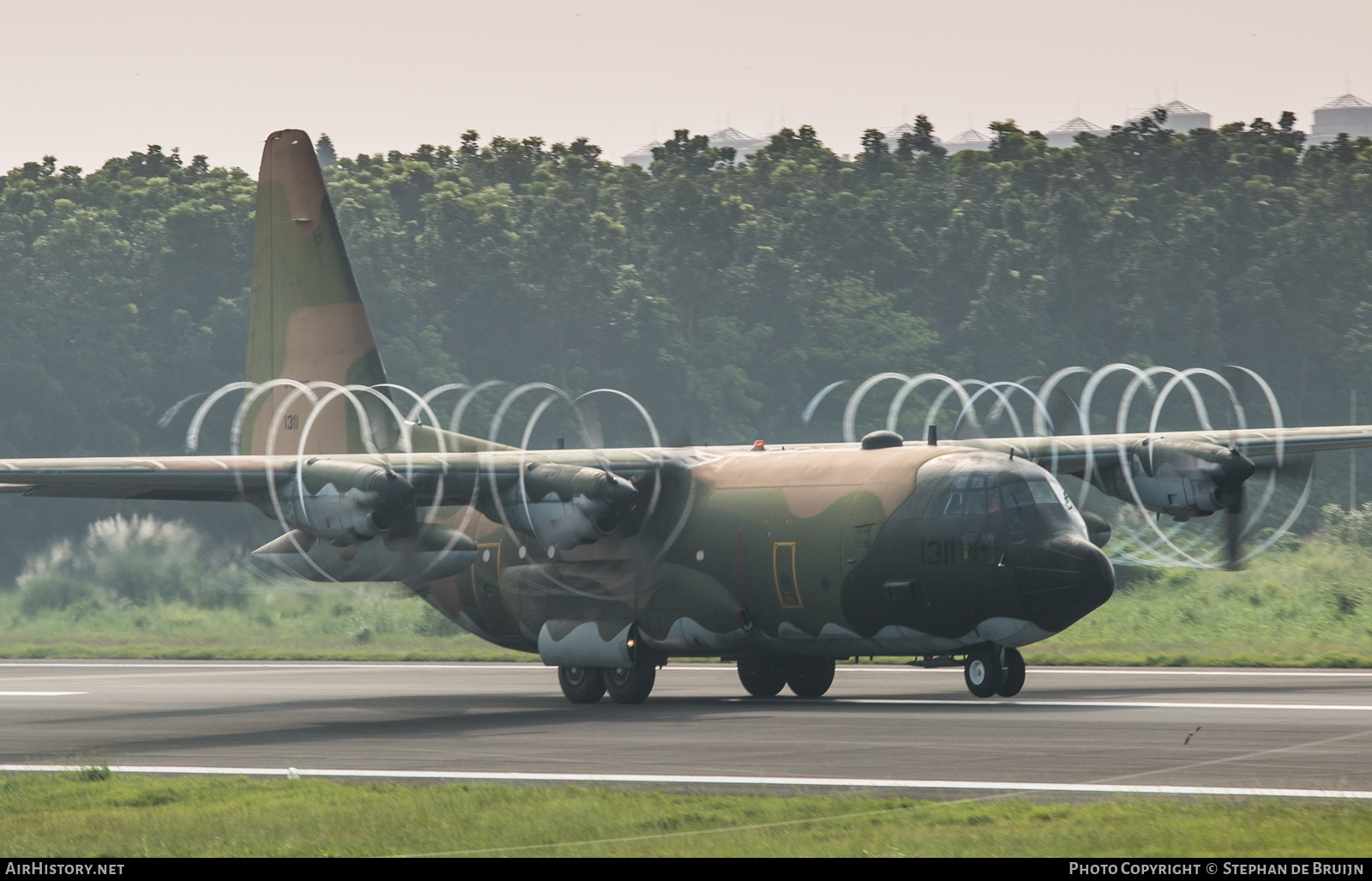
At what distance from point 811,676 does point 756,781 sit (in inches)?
418

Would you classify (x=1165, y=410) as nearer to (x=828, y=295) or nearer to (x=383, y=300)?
(x=828, y=295)

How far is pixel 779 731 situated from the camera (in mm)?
20562

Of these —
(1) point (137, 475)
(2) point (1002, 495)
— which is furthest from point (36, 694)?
(2) point (1002, 495)

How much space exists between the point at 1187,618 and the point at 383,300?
162 feet

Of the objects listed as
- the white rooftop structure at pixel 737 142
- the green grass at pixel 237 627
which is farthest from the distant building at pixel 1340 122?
the green grass at pixel 237 627

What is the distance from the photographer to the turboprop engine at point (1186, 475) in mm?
25500

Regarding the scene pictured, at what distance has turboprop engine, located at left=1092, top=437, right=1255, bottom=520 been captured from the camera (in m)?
25.5

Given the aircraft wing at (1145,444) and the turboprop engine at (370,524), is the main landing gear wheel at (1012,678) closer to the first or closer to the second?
the aircraft wing at (1145,444)

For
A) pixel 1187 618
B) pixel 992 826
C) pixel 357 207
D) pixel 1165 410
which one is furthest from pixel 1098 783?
pixel 357 207

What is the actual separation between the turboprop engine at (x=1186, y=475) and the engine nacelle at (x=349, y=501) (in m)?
12.2

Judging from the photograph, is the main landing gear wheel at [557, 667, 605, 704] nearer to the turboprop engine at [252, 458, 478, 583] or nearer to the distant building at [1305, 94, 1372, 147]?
the turboprop engine at [252, 458, 478, 583]

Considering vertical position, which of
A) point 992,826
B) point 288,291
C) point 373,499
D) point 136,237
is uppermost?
point 136,237

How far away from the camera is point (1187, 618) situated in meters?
40.3

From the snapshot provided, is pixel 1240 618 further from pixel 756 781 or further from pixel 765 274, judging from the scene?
pixel 765 274
